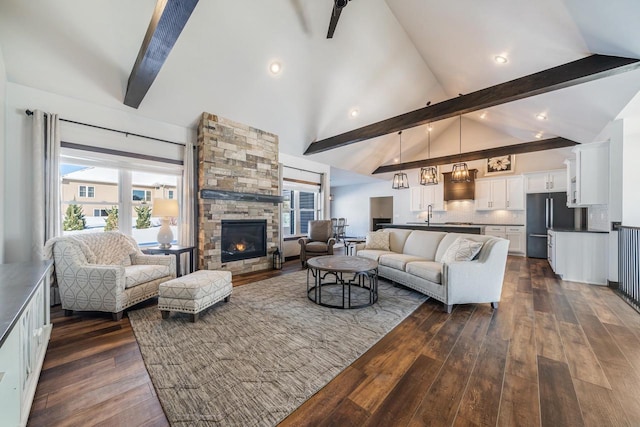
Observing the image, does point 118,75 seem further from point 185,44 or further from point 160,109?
point 185,44

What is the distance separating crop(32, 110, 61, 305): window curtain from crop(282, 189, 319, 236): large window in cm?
414

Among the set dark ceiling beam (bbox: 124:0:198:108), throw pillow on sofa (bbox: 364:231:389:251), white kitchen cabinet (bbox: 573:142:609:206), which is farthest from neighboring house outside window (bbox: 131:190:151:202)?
white kitchen cabinet (bbox: 573:142:609:206)

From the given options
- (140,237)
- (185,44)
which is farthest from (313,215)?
(185,44)

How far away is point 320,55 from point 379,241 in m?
3.44

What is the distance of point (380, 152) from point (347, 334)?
6307mm

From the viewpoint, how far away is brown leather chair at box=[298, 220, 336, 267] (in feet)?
17.2

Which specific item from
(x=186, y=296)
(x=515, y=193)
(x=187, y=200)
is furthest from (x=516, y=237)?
(x=187, y=200)

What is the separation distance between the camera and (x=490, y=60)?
3580mm

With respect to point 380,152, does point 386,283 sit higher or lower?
lower

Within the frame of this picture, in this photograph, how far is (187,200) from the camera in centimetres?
419

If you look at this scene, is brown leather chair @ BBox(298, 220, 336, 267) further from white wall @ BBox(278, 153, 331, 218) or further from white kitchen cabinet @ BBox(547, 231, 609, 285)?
white kitchen cabinet @ BBox(547, 231, 609, 285)

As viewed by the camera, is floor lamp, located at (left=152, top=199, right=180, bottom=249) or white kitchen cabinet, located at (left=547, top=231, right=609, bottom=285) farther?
white kitchen cabinet, located at (left=547, top=231, right=609, bottom=285)

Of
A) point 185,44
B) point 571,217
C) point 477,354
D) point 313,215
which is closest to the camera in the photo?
point 477,354

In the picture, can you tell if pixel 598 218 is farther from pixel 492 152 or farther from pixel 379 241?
pixel 379 241
